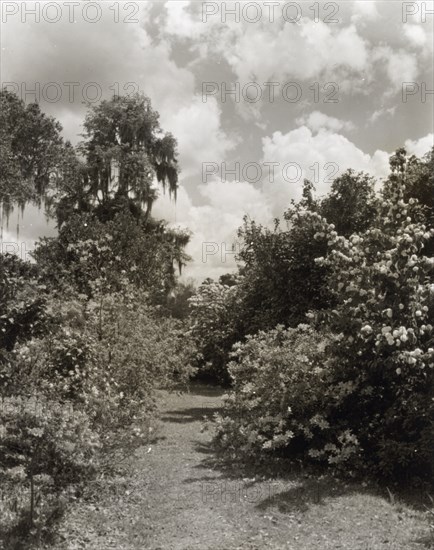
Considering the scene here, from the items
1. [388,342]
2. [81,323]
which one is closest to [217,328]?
[81,323]

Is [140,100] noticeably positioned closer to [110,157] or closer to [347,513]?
[110,157]

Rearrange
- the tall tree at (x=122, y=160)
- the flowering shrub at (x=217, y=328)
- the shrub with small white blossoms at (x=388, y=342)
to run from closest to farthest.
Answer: the shrub with small white blossoms at (x=388, y=342) → the flowering shrub at (x=217, y=328) → the tall tree at (x=122, y=160)

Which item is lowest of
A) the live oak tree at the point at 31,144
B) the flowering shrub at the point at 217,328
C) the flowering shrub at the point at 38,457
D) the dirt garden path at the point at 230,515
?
the dirt garden path at the point at 230,515

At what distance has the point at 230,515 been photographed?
7.42 metres

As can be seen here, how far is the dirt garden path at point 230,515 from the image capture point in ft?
21.5

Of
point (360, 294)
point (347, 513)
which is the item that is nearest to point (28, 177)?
point (360, 294)

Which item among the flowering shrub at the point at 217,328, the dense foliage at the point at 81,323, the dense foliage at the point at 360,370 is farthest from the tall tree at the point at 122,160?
the dense foliage at the point at 360,370

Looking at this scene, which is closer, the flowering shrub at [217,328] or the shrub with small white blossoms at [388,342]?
the shrub with small white blossoms at [388,342]

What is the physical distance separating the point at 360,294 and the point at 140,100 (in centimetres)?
2013

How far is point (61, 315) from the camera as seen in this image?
36.7 feet

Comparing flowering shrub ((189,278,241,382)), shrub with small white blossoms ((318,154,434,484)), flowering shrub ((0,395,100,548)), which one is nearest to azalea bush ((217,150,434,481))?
shrub with small white blossoms ((318,154,434,484))

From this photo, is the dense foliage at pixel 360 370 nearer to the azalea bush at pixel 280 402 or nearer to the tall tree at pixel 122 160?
the azalea bush at pixel 280 402

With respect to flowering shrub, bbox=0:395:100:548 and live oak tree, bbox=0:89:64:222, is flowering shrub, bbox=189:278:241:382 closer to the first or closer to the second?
live oak tree, bbox=0:89:64:222

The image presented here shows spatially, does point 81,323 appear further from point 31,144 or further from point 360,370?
point 31,144
